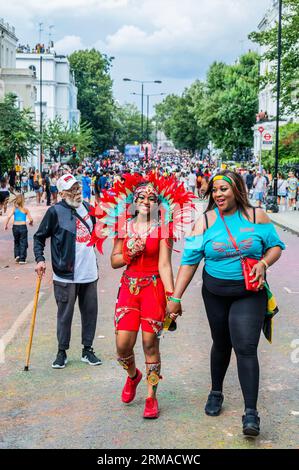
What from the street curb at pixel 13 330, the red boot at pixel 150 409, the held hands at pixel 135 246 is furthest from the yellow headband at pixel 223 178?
the street curb at pixel 13 330

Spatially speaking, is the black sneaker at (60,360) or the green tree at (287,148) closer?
the black sneaker at (60,360)

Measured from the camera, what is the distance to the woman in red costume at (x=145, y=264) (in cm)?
565

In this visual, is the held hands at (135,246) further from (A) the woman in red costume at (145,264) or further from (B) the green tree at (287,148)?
(B) the green tree at (287,148)

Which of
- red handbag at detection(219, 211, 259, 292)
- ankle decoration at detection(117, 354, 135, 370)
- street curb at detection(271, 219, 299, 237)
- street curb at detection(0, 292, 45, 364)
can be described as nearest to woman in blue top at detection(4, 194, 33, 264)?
street curb at detection(0, 292, 45, 364)

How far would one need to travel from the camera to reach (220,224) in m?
5.34

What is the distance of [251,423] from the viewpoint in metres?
5.13

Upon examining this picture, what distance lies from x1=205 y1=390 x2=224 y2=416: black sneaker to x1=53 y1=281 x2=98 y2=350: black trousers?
178cm

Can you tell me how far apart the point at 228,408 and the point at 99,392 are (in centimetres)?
107

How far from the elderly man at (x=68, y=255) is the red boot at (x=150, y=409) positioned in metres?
1.60

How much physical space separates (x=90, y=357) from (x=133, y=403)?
4.10 ft

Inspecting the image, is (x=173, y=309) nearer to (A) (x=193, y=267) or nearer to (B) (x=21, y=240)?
(A) (x=193, y=267)

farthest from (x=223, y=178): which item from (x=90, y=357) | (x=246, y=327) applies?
(x=90, y=357)

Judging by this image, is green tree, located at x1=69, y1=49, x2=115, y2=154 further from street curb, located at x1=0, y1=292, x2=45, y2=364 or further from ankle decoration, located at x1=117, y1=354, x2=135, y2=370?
ankle decoration, located at x1=117, y1=354, x2=135, y2=370

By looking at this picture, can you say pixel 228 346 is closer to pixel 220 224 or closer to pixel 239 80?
pixel 220 224
